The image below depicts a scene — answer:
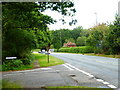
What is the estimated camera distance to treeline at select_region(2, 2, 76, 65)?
24.7ft

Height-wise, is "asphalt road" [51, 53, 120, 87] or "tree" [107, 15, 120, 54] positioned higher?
"tree" [107, 15, 120, 54]

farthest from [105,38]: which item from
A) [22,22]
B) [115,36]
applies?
[22,22]

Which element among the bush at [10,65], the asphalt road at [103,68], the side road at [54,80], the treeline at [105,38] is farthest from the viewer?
the treeline at [105,38]

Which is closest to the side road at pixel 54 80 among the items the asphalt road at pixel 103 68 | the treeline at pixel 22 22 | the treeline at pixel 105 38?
the asphalt road at pixel 103 68

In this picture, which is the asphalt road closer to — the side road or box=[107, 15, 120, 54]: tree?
the side road

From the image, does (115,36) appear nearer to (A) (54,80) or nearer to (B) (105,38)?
(B) (105,38)

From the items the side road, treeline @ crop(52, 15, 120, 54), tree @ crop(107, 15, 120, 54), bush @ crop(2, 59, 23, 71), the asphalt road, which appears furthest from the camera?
treeline @ crop(52, 15, 120, 54)

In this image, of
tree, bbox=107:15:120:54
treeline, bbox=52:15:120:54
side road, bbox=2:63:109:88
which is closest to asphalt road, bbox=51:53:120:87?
side road, bbox=2:63:109:88

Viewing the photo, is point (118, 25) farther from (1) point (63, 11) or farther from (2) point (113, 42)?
(1) point (63, 11)

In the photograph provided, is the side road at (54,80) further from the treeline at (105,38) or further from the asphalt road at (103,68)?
the treeline at (105,38)

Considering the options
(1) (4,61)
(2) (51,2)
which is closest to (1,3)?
(2) (51,2)

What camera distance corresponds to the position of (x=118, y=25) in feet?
104

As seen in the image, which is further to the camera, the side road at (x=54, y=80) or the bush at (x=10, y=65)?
the bush at (x=10, y=65)

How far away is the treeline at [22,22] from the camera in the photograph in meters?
7.54
